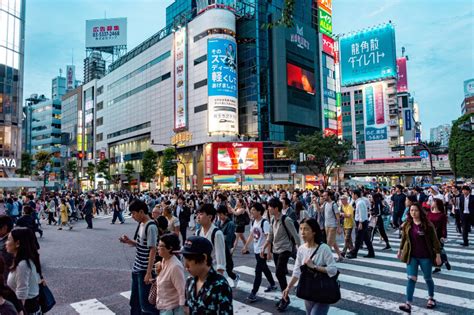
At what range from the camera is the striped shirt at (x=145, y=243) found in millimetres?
4578

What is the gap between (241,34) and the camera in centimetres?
5544

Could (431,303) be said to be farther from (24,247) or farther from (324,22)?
(324,22)

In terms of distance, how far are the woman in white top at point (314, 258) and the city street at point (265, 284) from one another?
2.01m

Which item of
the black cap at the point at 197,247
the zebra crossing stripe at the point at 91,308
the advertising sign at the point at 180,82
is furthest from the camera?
the advertising sign at the point at 180,82

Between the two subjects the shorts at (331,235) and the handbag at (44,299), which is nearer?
the handbag at (44,299)

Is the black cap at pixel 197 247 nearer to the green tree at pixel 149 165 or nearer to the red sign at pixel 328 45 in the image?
the green tree at pixel 149 165

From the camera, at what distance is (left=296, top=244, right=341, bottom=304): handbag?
140 inches

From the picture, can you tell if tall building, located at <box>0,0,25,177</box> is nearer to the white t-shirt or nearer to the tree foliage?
the tree foliage

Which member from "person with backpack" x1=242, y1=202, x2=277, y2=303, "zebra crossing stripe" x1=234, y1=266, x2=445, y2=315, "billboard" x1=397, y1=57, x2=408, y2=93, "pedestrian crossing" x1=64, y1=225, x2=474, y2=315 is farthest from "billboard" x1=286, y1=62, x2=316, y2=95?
"zebra crossing stripe" x1=234, y1=266, x2=445, y2=315

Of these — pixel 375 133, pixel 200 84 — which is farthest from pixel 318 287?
pixel 375 133

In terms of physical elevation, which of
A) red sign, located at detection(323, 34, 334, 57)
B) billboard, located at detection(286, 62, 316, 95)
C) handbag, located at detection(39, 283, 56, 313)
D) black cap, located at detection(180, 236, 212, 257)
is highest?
red sign, located at detection(323, 34, 334, 57)

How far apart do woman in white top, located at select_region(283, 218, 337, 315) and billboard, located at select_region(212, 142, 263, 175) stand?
45.5 metres

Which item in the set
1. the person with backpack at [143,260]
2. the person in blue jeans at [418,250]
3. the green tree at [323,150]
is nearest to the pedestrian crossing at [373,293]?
the person in blue jeans at [418,250]

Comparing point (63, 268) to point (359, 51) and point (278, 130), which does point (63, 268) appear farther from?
point (359, 51)
